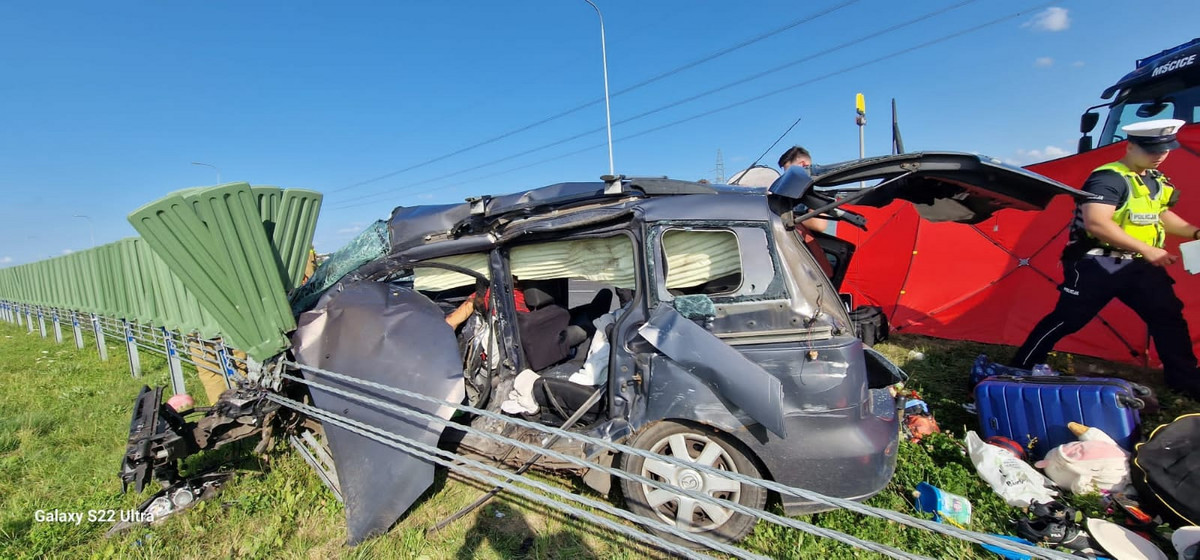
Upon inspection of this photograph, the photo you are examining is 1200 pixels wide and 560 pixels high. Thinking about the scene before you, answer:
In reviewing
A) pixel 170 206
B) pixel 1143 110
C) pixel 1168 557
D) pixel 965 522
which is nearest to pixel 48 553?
pixel 170 206

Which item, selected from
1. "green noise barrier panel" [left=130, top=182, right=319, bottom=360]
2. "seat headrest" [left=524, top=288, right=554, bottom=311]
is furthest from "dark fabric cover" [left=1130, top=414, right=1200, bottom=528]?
"green noise barrier panel" [left=130, top=182, right=319, bottom=360]

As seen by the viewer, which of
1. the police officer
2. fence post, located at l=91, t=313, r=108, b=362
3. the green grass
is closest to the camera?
the green grass

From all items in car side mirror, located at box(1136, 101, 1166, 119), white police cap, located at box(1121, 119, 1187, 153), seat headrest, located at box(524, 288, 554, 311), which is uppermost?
car side mirror, located at box(1136, 101, 1166, 119)

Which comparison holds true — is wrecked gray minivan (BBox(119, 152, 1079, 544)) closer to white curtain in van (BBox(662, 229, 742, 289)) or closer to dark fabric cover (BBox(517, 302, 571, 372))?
white curtain in van (BBox(662, 229, 742, 289))

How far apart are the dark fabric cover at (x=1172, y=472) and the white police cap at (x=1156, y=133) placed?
5.89ft

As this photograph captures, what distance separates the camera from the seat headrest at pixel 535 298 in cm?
375

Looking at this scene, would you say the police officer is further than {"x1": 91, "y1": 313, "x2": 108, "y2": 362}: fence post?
No

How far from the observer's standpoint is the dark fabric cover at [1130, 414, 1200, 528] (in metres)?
2.30

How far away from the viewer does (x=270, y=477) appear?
3439 mm

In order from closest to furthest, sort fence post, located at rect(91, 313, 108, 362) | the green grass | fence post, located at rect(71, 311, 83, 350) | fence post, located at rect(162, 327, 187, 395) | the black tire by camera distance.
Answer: the black tire, the green grass, fence post, located at rect(162, 327, 187, 395), fence post, located at rect(91, 313, 108, 362), fence post, located at rect(71, 311, 83, 350)

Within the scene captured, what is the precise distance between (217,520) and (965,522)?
4.33m

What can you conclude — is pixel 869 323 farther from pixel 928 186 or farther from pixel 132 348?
pixel 132 348

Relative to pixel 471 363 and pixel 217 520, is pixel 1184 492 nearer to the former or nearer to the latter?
pixel 471 363

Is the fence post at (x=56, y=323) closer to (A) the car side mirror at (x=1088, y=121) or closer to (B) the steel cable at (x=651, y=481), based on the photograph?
(B) the steel cable at (x=651, y=481)
